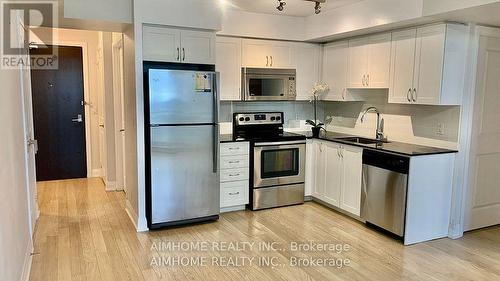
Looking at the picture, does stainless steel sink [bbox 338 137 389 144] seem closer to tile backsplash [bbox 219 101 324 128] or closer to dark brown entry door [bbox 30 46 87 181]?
tile backsplash [bbox 219 101 324 128]

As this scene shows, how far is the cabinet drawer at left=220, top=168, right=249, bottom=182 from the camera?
4.46 metres

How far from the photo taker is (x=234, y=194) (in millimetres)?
4559

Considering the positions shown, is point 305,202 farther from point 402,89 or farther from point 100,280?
point 100,280

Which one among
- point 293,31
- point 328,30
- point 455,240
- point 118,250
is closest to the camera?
point 118,250

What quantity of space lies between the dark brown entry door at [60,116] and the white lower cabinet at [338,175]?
3971mm

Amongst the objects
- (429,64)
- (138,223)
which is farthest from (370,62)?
(138,223)

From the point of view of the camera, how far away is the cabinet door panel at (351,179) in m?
4.20

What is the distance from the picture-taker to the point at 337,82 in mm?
5000

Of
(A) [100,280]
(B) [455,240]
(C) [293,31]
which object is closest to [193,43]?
(C) [293,31]

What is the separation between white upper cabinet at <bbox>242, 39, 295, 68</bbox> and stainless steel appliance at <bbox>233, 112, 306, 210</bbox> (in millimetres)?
693

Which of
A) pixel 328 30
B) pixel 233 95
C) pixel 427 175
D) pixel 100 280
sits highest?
pixel 328 30

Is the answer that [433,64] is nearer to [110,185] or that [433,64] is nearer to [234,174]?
[234,174]

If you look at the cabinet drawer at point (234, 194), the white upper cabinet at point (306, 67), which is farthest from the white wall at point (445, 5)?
the cabinet drawer at point (234, 194)

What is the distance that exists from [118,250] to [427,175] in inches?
120
